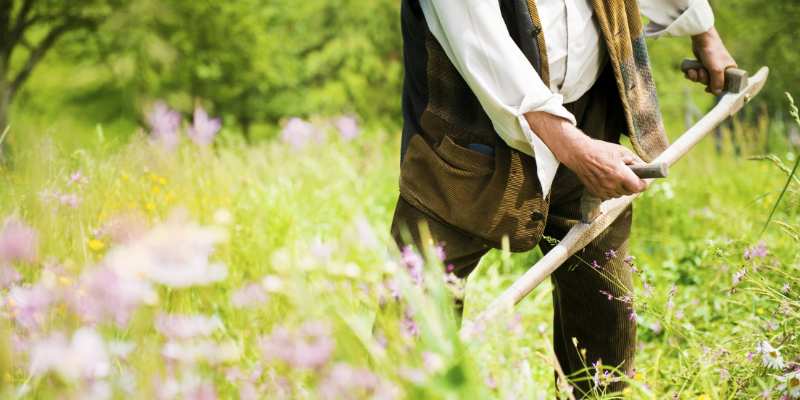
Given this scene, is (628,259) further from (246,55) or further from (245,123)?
(245,123)

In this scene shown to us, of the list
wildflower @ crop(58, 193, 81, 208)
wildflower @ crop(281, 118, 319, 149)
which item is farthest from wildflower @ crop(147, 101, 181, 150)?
wildflower @ crop(281, 118, 319, 149)

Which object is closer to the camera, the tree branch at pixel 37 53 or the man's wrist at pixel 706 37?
the man's wrist at pixel 706 37

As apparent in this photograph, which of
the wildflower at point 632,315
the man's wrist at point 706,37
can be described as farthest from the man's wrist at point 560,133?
the man's wrist at point 706,37

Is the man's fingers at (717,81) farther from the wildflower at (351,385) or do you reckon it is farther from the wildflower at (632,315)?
the wildflower at (351,385)

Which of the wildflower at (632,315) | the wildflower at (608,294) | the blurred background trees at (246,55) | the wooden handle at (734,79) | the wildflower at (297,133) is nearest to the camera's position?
the wildflower at (608,294)

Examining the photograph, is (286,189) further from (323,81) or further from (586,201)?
(323,81)

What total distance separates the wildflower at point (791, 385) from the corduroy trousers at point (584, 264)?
47 cm

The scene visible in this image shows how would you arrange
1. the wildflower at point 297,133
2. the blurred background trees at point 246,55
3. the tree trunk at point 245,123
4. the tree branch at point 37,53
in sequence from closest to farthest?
the wildflower at point 297,133, the tree branch at point 37,53, the blurred background trees at point 246,55, the tree trunk at point 245,123

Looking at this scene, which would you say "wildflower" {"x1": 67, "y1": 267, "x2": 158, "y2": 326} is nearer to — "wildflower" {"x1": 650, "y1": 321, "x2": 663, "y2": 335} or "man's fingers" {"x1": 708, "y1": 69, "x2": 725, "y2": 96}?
"man's fingers" {"x1": 708, "y1": 69, "x2": 725, "y2": 96}

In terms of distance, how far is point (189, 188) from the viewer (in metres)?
3.52

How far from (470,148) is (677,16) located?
2.75ft

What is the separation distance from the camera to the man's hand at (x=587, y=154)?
1.72 metres

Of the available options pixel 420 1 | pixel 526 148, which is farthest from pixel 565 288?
pixel 420 1

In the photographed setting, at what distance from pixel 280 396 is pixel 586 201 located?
88cm
